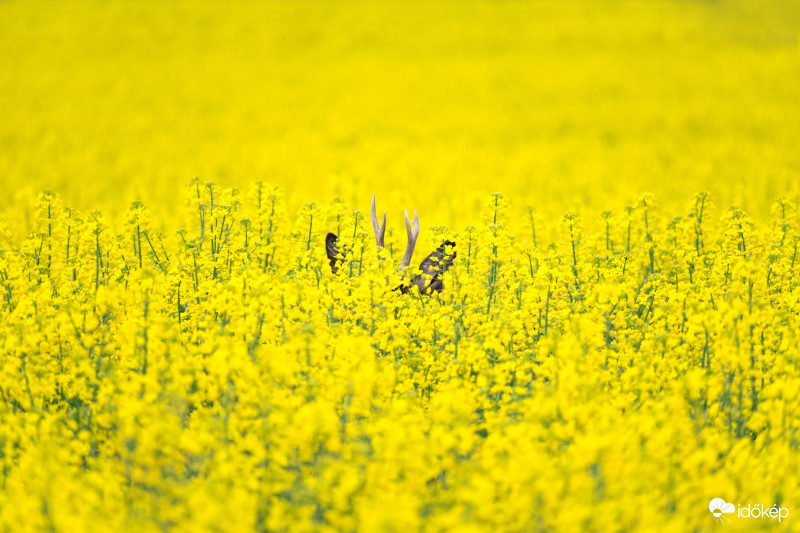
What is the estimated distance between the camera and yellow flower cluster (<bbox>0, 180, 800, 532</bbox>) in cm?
317

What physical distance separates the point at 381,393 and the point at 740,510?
188cm

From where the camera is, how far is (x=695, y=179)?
44.6 ft

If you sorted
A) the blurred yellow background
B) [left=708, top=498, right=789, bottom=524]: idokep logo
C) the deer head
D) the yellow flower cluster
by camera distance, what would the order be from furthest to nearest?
the blurred yellow background
the deer head
[left=708, top=498, right=789, bottom=524]: idokep logo
the yellow flower cluster

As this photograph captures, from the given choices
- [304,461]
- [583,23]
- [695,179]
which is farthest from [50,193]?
[583,23]

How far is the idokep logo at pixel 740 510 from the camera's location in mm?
3436

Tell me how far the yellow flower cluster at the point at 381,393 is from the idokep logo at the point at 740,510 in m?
0.04

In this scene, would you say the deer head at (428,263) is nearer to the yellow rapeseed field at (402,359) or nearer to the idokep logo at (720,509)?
the yellow rapeseed field at (402,359)

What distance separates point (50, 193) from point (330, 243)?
2447mm

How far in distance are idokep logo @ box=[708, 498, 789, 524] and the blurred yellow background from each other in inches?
254

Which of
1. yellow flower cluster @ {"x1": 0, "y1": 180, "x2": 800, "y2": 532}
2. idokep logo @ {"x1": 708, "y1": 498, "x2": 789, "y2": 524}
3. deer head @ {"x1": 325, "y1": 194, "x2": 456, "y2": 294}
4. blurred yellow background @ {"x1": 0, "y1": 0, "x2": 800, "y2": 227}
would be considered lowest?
idokep logo @ {"x1": 708, "y1": 498, "x2": 789, "y2": 524}

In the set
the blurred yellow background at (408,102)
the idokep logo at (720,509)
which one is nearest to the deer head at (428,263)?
the idokep logo at (720,509)

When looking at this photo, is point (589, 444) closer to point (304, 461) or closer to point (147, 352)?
point (304, 461)

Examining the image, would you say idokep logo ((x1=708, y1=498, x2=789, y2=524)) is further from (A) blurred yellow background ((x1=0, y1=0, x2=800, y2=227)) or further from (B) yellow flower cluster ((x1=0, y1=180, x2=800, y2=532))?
(A) blurred yellow background ((x1=0, y1=0, x2=800, y2=227))

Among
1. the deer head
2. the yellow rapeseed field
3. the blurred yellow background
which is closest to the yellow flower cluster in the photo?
the yellow rapeseed field
